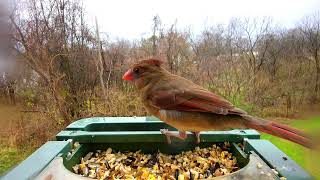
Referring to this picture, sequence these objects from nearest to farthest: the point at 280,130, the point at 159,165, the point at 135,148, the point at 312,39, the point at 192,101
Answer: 1. the point at 280,130
2. the point at 192,101
3. the point at 159,165
4. the point at 135,148
5. the point at 312,39

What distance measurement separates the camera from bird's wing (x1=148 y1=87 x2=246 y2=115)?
1987 mm

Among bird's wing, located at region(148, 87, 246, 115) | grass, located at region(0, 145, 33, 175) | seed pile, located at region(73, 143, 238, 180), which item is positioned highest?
bird's wing, located at region(148, 87, 246, 115)

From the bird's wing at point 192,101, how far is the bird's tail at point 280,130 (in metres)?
0.12

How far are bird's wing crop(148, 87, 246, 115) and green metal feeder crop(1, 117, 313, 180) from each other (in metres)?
0.28

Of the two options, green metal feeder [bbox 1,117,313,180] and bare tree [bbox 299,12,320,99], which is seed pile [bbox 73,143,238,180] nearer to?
green metal feeder [bbox 1,117,313,180]

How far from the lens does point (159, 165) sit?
7.50 feet

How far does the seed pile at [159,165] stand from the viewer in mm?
2074

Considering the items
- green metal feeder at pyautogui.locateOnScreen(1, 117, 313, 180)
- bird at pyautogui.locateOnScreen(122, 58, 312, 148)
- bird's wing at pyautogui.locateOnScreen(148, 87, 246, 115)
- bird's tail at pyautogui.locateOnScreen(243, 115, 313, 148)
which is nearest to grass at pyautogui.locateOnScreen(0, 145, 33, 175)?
green metal feeder at pyautogui.locateOnScreen(1, 117, 313, 180)

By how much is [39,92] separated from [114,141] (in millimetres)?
6267

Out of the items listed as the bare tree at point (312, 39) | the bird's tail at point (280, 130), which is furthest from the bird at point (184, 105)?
the bare tree at point (312, 39)

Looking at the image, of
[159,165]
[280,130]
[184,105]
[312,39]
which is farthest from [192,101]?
[312,39]

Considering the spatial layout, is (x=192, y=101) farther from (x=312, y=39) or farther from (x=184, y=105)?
(x=312, y=39)

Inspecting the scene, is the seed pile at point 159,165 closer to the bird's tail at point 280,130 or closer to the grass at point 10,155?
the bird's tail at point 280,130

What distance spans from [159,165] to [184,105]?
420 millimetres
